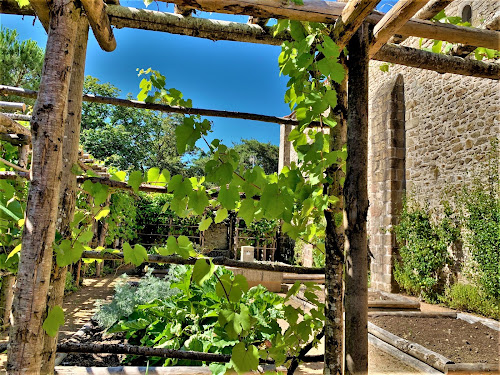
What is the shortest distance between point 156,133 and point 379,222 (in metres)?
17.5

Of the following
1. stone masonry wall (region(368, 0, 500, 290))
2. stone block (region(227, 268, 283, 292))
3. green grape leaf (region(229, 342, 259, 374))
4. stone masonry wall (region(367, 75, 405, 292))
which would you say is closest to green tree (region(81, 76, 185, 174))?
stone block (region(227, 268, 283, 292))

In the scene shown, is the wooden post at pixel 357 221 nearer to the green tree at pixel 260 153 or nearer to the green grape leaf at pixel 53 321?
the green grape leaf at pixel 53 321

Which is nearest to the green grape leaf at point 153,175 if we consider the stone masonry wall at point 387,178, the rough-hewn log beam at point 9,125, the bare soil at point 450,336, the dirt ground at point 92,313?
the rough-hewn log beam at point 9,125

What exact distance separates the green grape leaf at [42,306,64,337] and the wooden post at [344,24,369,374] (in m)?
1.02

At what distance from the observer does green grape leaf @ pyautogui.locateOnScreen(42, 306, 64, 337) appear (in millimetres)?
1158

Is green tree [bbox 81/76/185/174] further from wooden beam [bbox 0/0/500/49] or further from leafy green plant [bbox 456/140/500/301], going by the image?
wooden beam [bbox 0/0/500/49]

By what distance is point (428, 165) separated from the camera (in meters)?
7.27

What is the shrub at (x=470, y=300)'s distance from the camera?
5.52 metres

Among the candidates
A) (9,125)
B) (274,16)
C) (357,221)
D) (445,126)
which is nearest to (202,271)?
(357,221)

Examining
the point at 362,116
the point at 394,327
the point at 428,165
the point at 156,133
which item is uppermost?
the point at 156,133

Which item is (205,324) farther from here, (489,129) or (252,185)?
(489,129)

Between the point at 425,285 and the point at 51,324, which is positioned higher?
the point at 51,324

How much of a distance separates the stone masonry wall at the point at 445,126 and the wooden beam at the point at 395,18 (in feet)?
18.0

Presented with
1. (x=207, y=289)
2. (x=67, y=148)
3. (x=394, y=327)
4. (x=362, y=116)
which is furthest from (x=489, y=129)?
(x=67, y=148)
